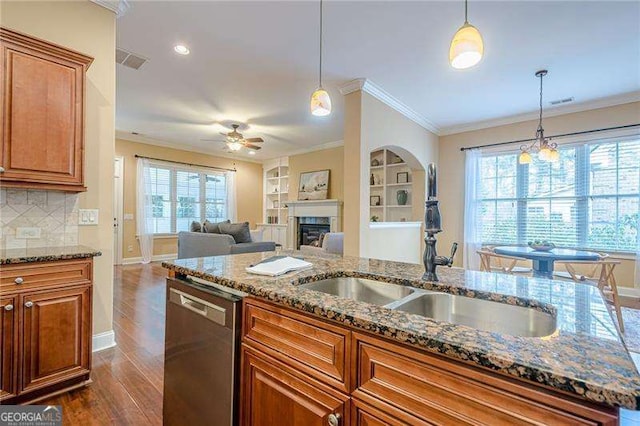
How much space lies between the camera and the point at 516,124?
504 cm

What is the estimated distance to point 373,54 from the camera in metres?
3.13

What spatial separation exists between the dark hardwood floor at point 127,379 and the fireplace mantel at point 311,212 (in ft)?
13.1

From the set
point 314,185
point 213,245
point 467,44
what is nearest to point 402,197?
point 314,185

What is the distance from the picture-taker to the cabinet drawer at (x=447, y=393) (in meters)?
0.56

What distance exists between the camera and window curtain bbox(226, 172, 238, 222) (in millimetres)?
8266

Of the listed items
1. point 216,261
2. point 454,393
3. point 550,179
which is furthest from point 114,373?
point 550,179

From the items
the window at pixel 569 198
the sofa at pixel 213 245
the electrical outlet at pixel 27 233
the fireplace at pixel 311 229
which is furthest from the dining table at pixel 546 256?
the electrical outlet at pixel 27 233

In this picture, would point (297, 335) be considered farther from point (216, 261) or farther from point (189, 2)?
point (189, 2)

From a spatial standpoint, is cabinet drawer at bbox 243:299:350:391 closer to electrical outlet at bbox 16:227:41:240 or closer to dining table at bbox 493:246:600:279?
electrical outlet at bbox 16:227:41:240

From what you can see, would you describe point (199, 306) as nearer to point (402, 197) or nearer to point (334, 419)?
point (334, 419)

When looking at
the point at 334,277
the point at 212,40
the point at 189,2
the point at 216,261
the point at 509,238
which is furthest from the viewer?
the point at 509,238

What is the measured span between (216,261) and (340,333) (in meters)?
1.02

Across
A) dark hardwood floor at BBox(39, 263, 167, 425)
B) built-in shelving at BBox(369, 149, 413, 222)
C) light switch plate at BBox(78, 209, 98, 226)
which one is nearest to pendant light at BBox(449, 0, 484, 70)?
dark hardwood floor at BBox(39, 263, 167, 425)

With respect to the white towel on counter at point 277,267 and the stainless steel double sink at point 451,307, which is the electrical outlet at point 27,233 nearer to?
the white towel on counter at point 277,267
